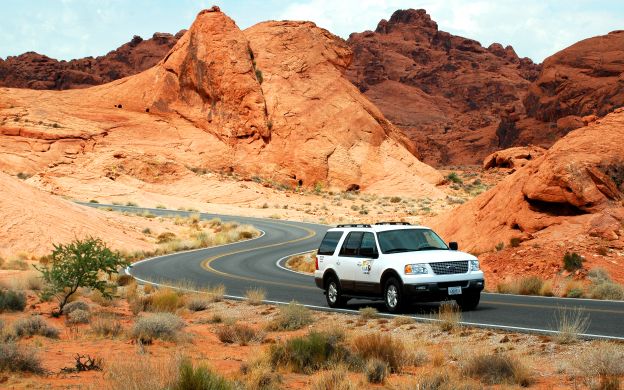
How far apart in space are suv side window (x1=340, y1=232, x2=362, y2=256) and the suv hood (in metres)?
1.16

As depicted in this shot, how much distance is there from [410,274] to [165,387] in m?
8.64

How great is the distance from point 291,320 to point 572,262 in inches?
408

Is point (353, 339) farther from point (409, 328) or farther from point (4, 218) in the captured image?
point (4, 218)

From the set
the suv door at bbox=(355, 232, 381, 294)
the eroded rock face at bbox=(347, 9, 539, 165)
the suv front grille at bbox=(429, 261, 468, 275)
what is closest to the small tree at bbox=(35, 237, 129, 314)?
the suv door at bbox=(355, 232, 381, 294)

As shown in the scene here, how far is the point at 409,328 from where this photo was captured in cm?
1412

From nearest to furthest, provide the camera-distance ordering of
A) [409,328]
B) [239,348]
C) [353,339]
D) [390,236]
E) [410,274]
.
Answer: [353,339] → [239,348] → [409,328] → [410,274] → [390,236]

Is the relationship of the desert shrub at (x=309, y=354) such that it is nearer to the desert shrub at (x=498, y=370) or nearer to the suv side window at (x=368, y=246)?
the desert shrub at (x=498, y=370)

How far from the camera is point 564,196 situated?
999 inches

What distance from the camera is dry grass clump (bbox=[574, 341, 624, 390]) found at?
8.37 metres

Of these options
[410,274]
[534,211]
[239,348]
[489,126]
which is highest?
[489,126]

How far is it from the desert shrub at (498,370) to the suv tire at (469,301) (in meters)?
6.60

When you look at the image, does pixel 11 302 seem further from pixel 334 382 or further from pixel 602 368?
pixel 602 368

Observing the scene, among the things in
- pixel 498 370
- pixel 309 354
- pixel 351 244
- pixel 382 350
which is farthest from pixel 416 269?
pixel 498 370

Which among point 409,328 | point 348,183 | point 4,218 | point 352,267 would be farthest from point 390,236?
point 348,183
